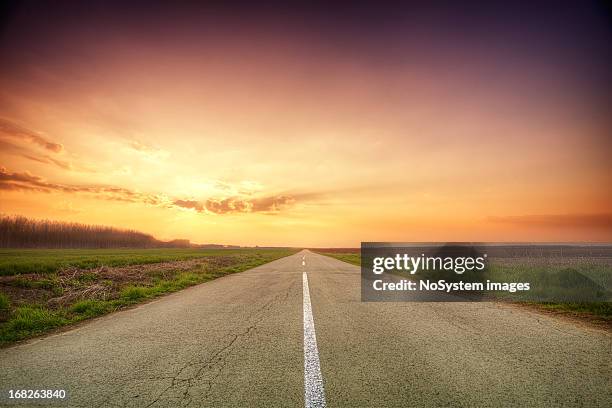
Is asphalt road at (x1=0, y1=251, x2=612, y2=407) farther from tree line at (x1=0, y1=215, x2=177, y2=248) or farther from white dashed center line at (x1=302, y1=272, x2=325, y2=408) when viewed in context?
tree line at (x1=0, y1=215, x2=177, y2=248)

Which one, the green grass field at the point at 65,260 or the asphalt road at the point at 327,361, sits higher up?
the asphalt road at the point at 327,361

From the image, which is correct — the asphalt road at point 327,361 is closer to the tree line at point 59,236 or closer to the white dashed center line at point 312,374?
the white dashed center line at point 312,374

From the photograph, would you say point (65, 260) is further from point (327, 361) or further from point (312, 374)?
point (312, 374)

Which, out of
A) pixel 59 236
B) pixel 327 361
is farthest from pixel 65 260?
pixel 59 236

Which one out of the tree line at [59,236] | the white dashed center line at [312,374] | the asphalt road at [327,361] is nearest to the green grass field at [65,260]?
the asphalt road at [327,361]

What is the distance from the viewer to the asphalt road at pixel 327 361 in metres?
3.23

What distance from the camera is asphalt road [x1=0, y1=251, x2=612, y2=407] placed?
3234 mm

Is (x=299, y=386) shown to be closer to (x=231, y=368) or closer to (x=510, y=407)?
(x=231, y=368)

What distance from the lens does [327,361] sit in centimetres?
418

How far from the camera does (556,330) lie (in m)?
5.84

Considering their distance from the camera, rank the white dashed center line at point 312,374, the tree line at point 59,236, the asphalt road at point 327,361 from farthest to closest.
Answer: the tree line at point 59,236 → the asphalt road at point 327,361 → the white dashed center line at point 312,374

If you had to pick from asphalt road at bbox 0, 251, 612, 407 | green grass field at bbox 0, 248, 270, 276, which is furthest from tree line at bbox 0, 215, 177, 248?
asphalt road at bbox 0, 251, 612, 407

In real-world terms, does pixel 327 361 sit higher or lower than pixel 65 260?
higher

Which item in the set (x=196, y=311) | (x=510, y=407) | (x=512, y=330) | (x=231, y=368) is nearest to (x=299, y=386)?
(x=231, y=368)
